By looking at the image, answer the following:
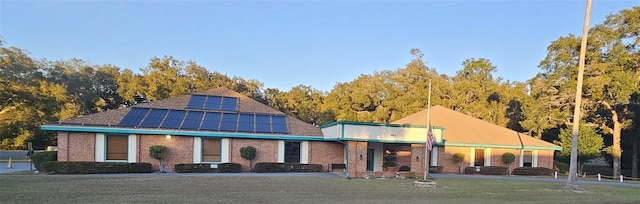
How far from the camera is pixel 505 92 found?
38.9 meters

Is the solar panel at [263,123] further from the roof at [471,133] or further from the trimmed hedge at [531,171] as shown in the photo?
the trimmed hedge at [531,171]

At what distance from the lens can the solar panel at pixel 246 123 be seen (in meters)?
25.4

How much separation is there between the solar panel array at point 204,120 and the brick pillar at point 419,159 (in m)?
8.29

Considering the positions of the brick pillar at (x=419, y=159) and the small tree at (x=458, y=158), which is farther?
the small tree at (x=458, y=158)

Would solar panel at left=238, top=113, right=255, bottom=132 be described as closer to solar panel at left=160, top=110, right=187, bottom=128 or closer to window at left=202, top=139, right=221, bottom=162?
window at left=202, top=139, right=221, bottom=162

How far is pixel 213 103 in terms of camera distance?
28.5 meters

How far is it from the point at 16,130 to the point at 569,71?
46.5 meters

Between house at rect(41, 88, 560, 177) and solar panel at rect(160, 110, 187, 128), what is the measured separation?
59mm

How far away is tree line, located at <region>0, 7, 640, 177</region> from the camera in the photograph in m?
29.8

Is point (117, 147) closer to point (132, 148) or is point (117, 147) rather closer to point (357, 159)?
point (132, 148)

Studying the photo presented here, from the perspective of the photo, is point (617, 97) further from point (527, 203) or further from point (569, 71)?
point (527, 203)

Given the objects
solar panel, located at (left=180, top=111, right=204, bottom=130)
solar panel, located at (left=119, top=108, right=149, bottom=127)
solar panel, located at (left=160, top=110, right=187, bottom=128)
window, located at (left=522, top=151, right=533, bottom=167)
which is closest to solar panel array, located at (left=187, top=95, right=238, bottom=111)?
solar panel, located at (left=180, top=111, right=204, bottom=130)

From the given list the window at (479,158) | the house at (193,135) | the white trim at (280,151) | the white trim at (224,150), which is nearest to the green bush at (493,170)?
the window at (479,158)

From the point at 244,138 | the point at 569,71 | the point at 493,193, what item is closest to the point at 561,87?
the point at 569,71
